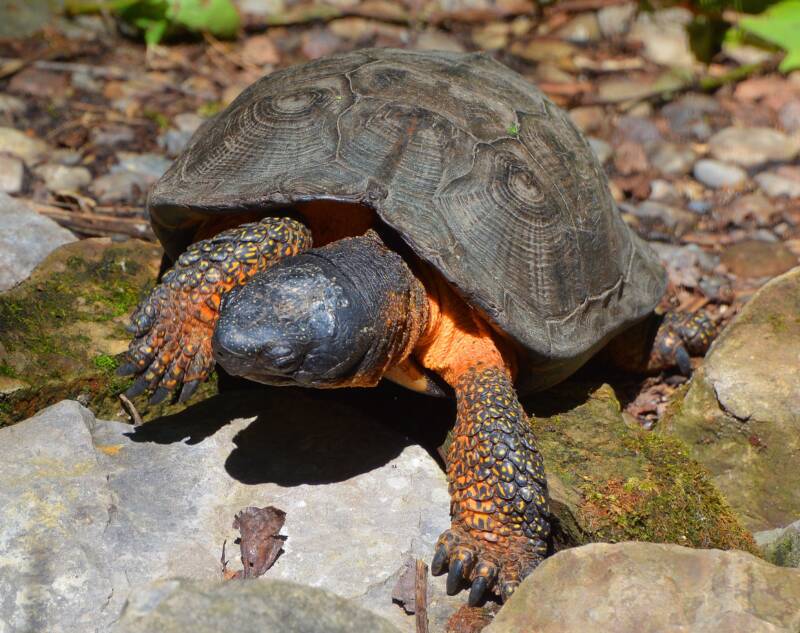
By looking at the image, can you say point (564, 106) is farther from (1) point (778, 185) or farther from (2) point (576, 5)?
(1) point (778, 185)

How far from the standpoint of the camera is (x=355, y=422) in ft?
16.4

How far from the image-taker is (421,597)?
4039mm

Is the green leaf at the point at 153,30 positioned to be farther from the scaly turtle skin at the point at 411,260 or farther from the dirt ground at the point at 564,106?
the scaly turtle skin at the point at 411,260

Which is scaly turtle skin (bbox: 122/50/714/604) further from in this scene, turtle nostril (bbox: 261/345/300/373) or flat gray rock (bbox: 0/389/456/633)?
flat gray rock (bbox: 0/389/456/633)

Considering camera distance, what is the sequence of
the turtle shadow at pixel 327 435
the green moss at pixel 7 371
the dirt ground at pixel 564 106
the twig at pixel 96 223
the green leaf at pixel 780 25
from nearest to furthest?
the turtle shadow at pixel 327 435
the green moss at pixel 7 371
the twig at pixel 96 223
the dirt ground at pixel 564 106
the green leaf at pixel 780 25

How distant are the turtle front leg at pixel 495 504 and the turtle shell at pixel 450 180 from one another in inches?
20.8

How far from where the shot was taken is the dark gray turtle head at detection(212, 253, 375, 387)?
4.08 m

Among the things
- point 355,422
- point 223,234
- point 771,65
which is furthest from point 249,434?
point 771,65

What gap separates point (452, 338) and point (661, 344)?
1882mm

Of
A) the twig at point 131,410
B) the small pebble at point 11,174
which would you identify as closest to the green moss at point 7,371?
the twig at point 131,410

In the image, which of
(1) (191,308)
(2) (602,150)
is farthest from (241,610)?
(2) (602,150)

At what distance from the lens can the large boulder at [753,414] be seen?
5070 millimetres

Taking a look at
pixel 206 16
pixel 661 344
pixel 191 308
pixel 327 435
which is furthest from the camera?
pixel 206 16

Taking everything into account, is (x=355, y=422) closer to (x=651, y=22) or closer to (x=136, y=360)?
(x=136, y=360)
